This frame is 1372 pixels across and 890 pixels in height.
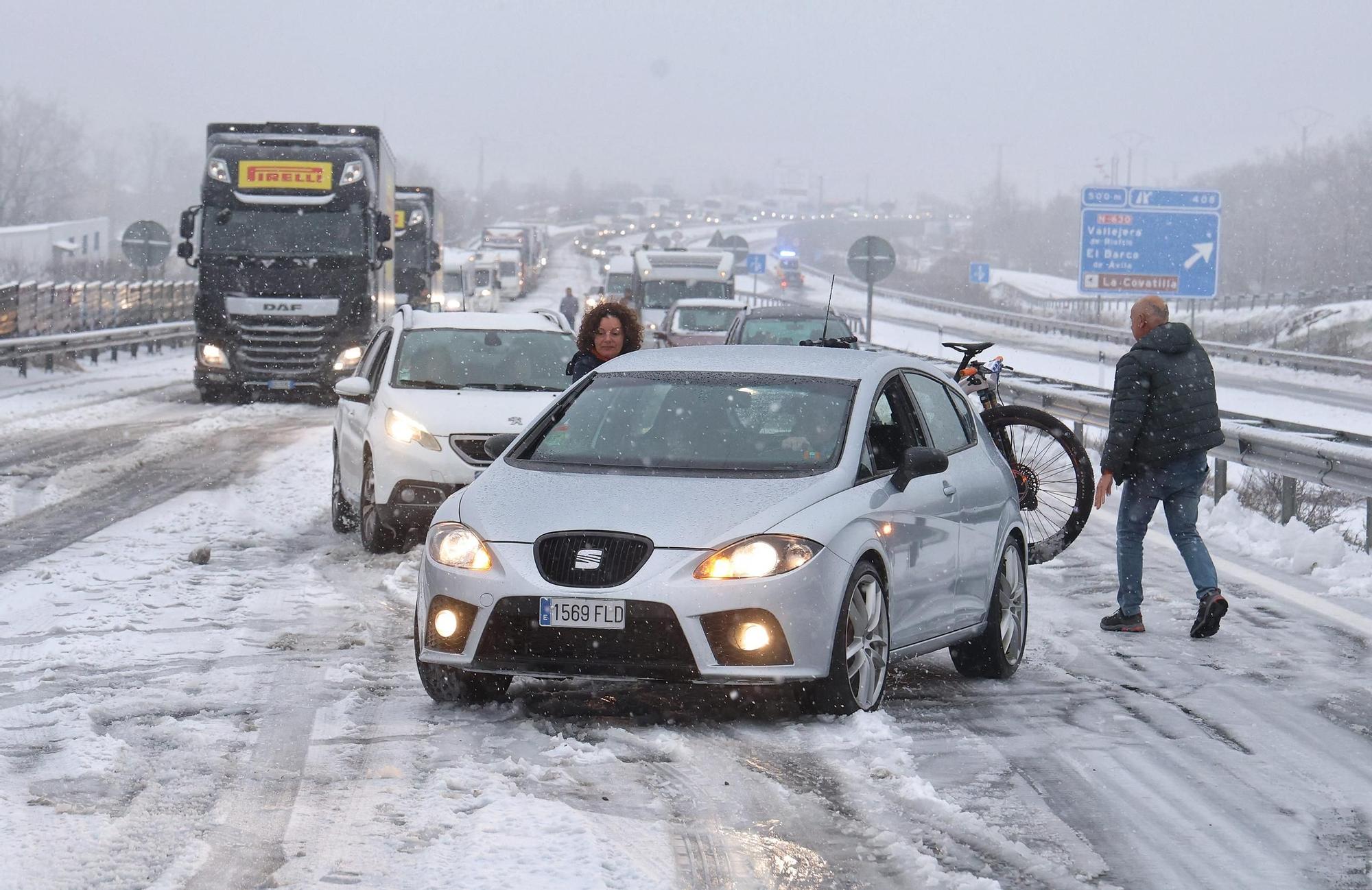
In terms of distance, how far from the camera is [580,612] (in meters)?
6.47

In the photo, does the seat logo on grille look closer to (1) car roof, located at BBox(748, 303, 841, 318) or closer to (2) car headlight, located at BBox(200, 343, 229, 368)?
(1) car roof, located at BBox(748, 303, 841, 318)

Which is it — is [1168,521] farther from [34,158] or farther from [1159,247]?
[34,158]

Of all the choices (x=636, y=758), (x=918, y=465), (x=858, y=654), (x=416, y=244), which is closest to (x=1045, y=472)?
(x=918, y=465)

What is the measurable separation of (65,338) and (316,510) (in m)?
18.9

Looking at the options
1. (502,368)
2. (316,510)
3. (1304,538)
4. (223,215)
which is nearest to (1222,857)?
(1304,538)

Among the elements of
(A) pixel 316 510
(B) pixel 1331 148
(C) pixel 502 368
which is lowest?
(A) pixel 316 510

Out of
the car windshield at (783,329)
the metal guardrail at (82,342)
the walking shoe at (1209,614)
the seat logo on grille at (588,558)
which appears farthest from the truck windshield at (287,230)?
the seat logo on grille at (588,558)

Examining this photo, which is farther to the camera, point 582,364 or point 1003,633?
point 582,364

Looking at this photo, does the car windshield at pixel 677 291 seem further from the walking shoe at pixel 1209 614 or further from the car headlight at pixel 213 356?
the walking shoe at pixel 1209 614

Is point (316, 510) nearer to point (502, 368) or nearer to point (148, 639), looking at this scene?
point (502, 368)

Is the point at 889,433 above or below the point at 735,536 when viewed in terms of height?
above

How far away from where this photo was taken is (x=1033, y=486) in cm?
1096

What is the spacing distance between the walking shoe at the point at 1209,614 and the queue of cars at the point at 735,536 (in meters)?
1.08

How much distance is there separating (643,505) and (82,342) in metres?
27.9
